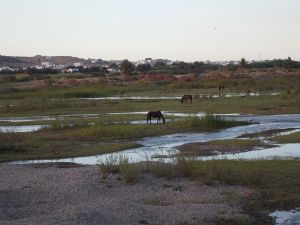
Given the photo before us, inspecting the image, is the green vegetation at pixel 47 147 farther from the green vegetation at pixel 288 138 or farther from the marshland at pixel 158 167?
the green vegetation at pixel 288 138

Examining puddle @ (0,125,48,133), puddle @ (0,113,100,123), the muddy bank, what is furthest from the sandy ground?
puddle @ (0,113,100,123)

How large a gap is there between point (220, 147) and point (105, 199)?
10.9 metres

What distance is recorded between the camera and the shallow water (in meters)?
22.9

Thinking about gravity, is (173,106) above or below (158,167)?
below

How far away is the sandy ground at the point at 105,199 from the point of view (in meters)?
13.0

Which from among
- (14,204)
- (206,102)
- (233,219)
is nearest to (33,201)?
(14,204)

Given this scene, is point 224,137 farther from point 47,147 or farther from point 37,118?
point 37,118

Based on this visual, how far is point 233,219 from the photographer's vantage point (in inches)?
520

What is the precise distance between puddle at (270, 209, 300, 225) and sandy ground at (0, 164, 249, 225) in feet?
2.91

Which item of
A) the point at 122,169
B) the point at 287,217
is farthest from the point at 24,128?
the point at 287,217

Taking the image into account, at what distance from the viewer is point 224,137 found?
2939 cm

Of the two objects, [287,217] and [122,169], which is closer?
[287,217]

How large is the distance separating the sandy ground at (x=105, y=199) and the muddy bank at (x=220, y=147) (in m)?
6.53

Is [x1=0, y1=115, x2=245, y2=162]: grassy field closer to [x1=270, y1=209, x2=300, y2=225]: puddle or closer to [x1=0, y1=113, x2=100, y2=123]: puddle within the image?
[x1=0, y1=113, x2=100, y2=123]: puddle
